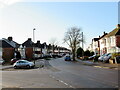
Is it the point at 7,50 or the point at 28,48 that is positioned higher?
the point at 28,48

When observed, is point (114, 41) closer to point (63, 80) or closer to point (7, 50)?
point (7, 50)

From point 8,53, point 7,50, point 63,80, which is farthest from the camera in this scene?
point 8,53

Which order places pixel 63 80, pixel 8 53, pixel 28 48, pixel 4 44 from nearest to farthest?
pixel 63 80 → pixel 8 53 → pixel 4 44 → pixel 28 48

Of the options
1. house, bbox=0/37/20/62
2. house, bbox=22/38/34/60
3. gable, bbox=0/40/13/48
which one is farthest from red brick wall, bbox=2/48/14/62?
house, bbox=22/38/34/60

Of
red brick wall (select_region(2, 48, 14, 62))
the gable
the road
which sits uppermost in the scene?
the gable

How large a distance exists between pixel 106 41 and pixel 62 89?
54836 millimetres

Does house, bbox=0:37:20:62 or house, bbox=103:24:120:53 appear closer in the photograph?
house, bbox=103:24:120:53

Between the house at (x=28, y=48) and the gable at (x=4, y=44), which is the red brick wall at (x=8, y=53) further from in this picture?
the house at (x=28, y=48)

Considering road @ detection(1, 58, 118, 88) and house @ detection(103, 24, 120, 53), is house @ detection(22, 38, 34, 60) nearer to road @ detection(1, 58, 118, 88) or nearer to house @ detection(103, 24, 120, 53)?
house @ detection(103, 24, 120, 53)

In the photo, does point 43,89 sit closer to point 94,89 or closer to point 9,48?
point 94,89

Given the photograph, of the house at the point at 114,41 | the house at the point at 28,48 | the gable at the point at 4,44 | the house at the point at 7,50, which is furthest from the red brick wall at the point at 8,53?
the house at the point at 114,41

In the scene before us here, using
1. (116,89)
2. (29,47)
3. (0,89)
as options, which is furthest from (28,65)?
(29,47)

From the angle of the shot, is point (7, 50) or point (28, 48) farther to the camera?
point (28, 48)

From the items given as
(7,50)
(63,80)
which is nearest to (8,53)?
(7,50)
